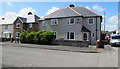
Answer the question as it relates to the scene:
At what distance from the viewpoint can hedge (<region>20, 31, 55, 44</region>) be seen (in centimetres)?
2214

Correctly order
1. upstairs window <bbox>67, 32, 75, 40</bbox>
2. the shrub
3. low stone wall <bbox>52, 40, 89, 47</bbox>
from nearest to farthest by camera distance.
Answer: low stone wall <bbox>52, 40, 89, 47</bbox>, the shrub, upstairs window <bbox>67, 32, 75, 40</bbox>

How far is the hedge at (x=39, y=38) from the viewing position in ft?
→ 72.6

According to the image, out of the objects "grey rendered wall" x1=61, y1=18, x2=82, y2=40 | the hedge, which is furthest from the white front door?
the hedge

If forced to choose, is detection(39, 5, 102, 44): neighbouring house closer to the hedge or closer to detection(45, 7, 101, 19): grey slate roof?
detection(45, 7, 101, 19): grey slate roof

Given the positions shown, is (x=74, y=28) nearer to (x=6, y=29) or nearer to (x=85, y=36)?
(x=85, y=36)

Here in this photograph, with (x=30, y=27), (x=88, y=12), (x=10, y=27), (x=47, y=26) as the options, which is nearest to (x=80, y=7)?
(x=88, y=12)

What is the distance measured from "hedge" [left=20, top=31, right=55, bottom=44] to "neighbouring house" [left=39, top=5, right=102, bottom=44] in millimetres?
3898

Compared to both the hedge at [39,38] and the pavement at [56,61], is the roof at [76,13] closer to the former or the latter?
the hedge at [39,38]

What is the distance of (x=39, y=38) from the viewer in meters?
23.1

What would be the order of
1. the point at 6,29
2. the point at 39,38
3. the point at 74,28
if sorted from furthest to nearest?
the point at 6,29 < the point at 74,28 < the point at 39,38

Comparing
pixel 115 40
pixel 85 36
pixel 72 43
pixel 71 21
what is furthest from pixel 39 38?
pixel 115 40

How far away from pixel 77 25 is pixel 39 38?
8.18 meters

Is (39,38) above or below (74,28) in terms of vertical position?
below

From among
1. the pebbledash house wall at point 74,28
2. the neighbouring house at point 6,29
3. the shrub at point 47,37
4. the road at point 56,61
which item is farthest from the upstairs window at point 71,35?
the neighbouring house at point 6,29
